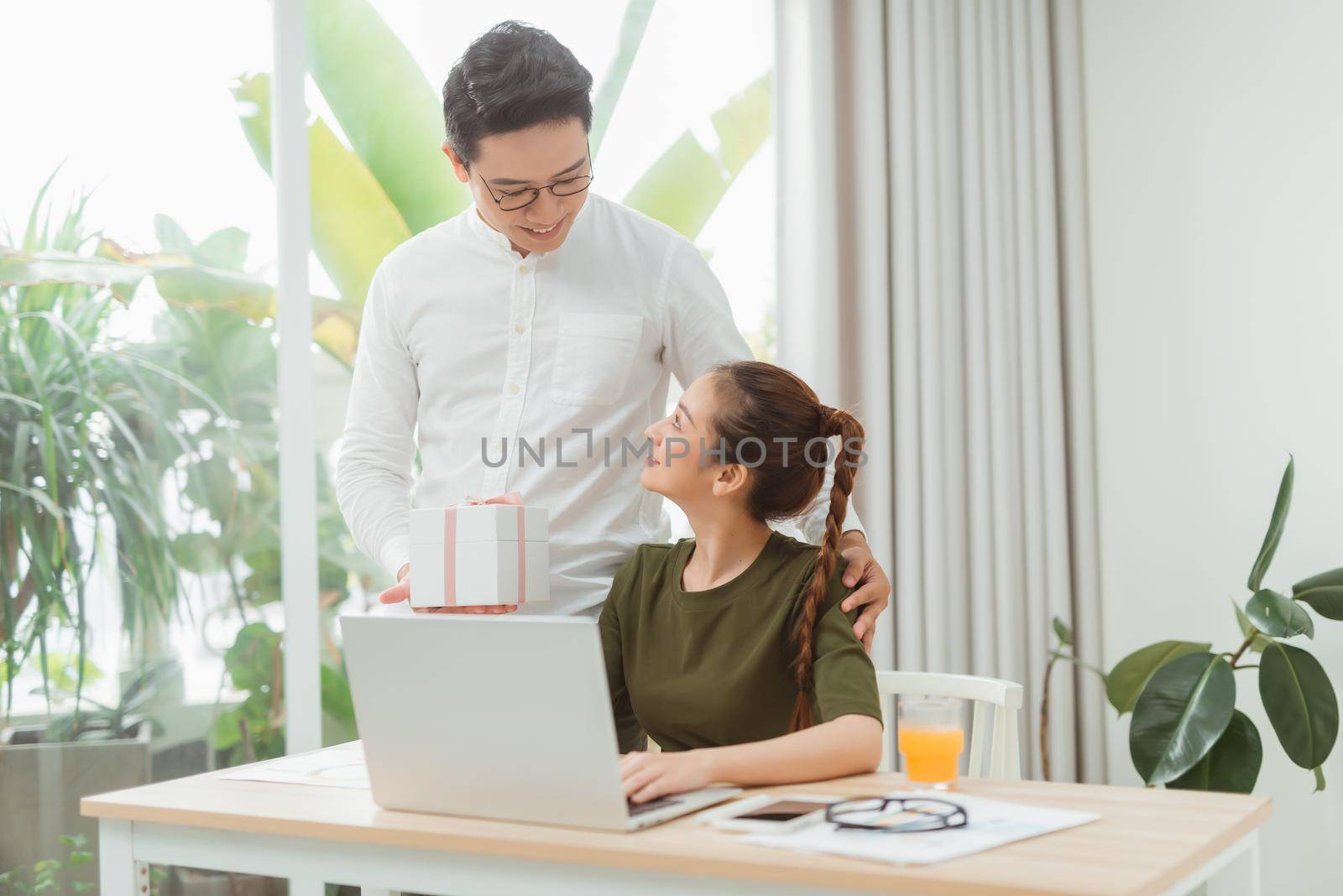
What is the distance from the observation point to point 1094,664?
296cm

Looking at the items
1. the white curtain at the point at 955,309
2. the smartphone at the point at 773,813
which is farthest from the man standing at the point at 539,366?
the white curtain at the point at 955,309

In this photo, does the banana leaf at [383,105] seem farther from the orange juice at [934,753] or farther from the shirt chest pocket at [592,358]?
the orange juice at [934,753]

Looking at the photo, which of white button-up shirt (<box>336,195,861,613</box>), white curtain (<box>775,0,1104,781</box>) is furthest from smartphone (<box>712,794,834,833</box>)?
white curtain (<box>775,0,1104,781</box>)

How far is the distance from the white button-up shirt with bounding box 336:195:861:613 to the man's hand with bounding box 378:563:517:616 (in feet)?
0.40

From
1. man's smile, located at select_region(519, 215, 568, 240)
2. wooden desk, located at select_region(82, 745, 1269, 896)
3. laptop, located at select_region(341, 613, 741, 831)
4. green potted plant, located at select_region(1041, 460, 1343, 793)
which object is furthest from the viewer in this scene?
green potted plant, located at select_region(1041, 460, 1343, 793)

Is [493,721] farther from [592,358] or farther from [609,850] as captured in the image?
[592,358]

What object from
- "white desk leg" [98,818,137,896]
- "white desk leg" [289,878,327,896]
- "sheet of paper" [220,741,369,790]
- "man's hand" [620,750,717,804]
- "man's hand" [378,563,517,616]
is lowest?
"white desk leg" [289,878,327,896]

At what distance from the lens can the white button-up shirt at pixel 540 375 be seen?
1676 mm

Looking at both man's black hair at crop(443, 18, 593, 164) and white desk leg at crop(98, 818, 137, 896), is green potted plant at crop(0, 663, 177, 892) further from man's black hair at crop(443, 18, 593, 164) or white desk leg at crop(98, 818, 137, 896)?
man's black hair at crop(443, 18, 593, 164)

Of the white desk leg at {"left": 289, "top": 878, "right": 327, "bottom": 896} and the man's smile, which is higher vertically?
the man's smile

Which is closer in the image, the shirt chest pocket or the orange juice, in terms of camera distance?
the orange juice

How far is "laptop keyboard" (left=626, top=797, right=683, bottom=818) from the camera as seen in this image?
1.11 metres

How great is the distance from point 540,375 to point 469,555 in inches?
15.9

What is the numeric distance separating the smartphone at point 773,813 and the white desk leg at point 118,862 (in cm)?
62
